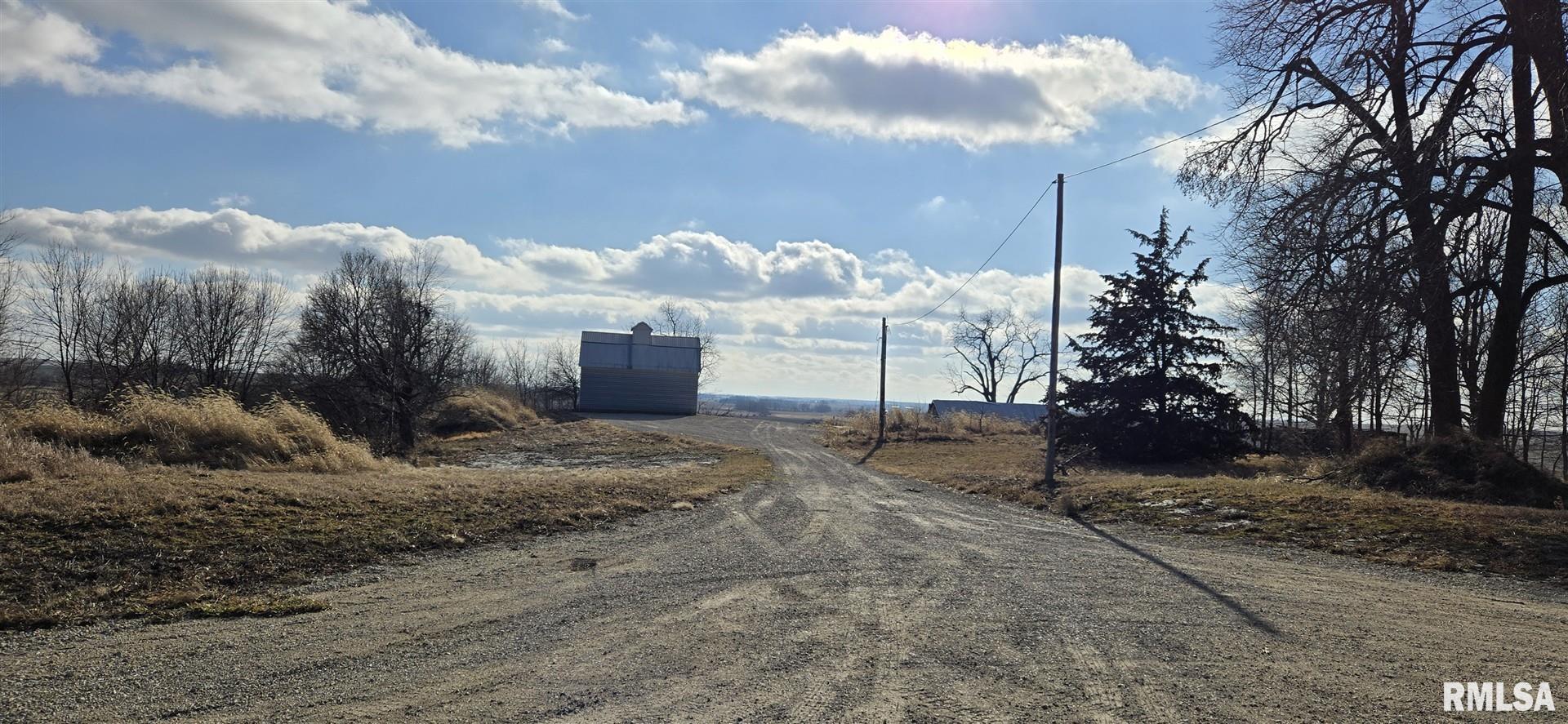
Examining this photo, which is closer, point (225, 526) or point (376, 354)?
point (225, 526)

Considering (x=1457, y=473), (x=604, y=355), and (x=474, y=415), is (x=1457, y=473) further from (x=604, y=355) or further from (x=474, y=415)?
(x=604, y=355)

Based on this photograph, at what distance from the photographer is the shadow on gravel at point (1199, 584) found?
6.67 meters

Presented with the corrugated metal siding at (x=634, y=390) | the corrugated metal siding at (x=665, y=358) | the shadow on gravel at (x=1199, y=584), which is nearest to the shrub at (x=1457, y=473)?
the shadow on gravel at (x=1199, y=584)

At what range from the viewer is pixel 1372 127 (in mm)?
14711

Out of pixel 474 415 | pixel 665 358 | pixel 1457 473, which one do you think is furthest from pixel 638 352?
pixel 1457 473

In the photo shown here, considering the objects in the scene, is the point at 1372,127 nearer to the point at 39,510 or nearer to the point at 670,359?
the point at 39,510

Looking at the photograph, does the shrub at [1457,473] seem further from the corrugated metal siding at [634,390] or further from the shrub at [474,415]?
the corrugated metal siding at [634,390]

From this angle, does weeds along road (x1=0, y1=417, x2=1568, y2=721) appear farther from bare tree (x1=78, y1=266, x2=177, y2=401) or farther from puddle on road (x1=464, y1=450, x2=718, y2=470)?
bare tree (x1=78, y1=266, x2=177, y2=401)

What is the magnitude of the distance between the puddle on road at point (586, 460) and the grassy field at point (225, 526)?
12.4 metres

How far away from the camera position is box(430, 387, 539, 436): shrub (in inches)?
1799

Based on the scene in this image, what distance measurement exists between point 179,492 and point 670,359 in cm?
5741

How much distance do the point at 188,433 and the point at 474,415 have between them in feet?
112

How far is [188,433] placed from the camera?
13.7 m

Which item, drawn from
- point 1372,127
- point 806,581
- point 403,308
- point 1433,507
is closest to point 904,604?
point 806,581
